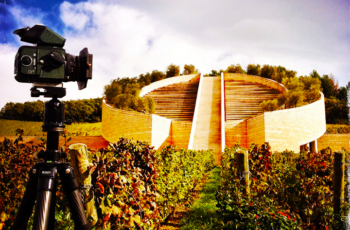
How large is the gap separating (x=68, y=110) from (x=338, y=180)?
69.7ft

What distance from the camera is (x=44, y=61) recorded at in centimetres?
150

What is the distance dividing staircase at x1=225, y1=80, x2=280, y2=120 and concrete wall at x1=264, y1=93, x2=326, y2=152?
165 inches

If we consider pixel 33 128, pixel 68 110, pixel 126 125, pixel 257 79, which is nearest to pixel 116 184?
pixel 126 125

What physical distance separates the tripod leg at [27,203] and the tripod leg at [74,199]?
0.51ft

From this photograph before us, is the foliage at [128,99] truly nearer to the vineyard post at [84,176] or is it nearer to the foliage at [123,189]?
the foliage at [123,189]

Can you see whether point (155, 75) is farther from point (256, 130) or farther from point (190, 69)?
point (256, 130)

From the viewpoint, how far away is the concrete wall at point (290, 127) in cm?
1072

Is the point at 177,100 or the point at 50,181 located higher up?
the point at 177,100

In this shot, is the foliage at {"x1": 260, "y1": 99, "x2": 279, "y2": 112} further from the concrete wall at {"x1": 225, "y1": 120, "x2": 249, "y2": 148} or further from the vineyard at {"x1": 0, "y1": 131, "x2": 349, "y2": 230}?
the vineyard at {"x1": 0, "y1": 131, "x2": 349, "y2": 230}

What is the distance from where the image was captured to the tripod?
4.79ft

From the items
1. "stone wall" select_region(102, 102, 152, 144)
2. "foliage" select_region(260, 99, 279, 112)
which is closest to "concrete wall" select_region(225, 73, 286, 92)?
"foliage" select_region(260, 99, 279, 112)

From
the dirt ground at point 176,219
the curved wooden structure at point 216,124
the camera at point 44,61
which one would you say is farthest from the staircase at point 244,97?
the camera at point 44,61

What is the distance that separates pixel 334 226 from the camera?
2.74 meters

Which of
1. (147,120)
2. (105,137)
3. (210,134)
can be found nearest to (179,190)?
(147,120)
